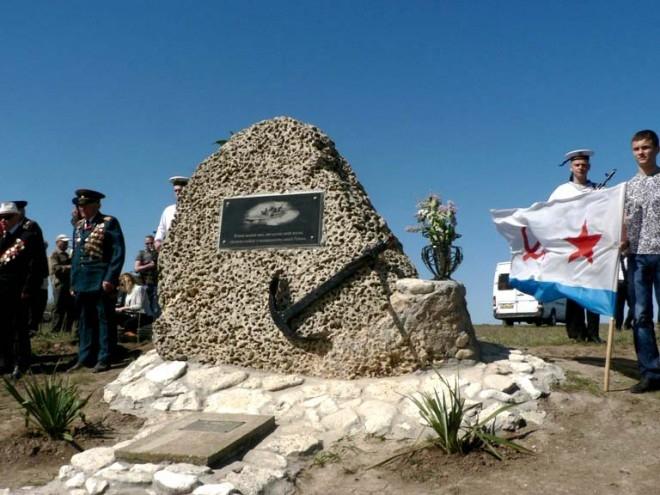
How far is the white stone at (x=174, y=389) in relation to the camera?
213 inches

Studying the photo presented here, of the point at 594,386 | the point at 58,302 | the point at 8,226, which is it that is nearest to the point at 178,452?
the point at 594,386

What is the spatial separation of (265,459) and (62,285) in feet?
23.9

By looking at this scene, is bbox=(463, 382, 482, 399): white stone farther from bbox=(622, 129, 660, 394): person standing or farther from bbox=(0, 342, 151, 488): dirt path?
bbox=(0, 342, 151, 488): dirt path

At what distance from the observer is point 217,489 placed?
3.54 meters

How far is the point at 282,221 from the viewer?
580 cm

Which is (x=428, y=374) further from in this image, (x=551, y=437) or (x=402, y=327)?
(x=551, y=437)

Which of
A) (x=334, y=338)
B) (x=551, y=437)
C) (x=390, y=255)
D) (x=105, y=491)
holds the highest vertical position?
(x=390, y=255)

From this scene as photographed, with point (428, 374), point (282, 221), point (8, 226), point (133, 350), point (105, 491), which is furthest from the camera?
point (133, 350)

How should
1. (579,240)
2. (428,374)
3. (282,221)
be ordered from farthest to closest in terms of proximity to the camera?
(282,221)
(579,240)
(428,374)

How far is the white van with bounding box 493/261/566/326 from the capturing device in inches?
667

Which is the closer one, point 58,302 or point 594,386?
point 594,386

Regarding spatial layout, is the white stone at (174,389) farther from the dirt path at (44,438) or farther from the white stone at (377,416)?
the white stone at (377,416)

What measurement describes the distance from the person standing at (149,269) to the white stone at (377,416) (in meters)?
5.33

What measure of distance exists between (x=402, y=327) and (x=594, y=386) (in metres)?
1.63
